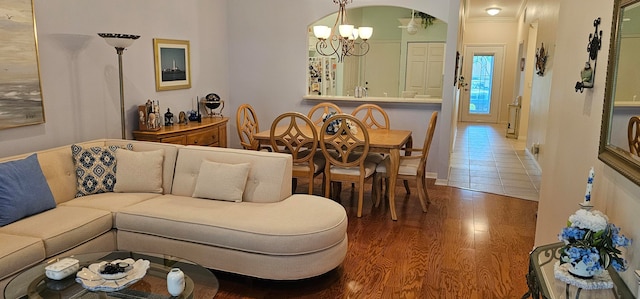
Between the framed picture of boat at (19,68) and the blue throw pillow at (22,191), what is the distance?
53 centimetres

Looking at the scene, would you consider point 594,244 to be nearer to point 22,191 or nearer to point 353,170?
point 353,170

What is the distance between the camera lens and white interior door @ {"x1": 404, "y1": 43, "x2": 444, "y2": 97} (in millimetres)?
9398

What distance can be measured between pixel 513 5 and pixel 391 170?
6690 mm

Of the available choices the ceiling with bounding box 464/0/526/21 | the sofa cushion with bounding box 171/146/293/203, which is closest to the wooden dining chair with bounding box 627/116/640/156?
the sofa cushion with bounding box 171/146/293/203

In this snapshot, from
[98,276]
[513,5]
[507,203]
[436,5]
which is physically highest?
[513,5]

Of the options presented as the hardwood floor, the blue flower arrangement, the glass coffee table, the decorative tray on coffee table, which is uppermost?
the blue flower arrangement

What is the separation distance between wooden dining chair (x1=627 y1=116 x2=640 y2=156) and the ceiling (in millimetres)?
6091

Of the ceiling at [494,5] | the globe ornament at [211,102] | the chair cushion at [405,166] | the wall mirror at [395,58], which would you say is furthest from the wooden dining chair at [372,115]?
the wall mirror at [395,58]

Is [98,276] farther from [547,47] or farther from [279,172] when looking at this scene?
[547,47]

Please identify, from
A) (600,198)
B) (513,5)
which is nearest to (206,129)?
(600,198)

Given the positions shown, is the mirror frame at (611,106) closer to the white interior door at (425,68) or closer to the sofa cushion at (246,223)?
the sofa cushion at (246,223)

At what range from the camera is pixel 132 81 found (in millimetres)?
4586

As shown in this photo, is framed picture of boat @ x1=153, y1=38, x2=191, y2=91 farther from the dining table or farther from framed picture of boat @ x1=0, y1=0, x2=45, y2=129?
framed picture of boat @ x1=0, y1=0, x2=45, y2=129

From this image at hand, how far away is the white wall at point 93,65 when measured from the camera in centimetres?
362
